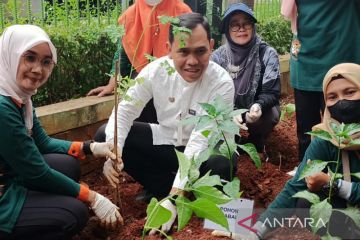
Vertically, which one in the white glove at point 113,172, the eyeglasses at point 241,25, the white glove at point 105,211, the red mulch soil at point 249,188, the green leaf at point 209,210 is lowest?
the red mulch soil at point 249,188

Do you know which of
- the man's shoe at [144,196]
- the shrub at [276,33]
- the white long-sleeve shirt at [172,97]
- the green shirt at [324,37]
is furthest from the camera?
the shrub at [276,33]

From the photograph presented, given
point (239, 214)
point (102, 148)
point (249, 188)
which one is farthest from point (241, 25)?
point (239, 214)

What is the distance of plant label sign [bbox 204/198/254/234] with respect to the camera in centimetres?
210

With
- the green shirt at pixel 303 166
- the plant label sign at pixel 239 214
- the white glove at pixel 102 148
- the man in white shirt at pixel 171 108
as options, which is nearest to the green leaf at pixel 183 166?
the plant label sign at pixel 239 214

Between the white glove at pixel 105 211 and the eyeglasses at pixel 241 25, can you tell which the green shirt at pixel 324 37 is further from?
the white glove at pixel 105 211

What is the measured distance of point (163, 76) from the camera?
2.92 m

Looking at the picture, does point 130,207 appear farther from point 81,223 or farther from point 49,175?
point 49,175

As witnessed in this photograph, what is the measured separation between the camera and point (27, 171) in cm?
227

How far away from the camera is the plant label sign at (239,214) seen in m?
2.10

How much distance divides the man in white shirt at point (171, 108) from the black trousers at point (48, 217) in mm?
311

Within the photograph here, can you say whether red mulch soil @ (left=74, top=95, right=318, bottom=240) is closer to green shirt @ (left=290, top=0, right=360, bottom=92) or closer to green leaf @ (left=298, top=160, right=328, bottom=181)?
green leaf @ (left=298, top=160, right=328, bottom=181)

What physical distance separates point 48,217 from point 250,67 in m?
2.00

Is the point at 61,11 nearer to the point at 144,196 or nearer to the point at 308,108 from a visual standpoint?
the point at 144,196

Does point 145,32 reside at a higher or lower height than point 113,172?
higher
